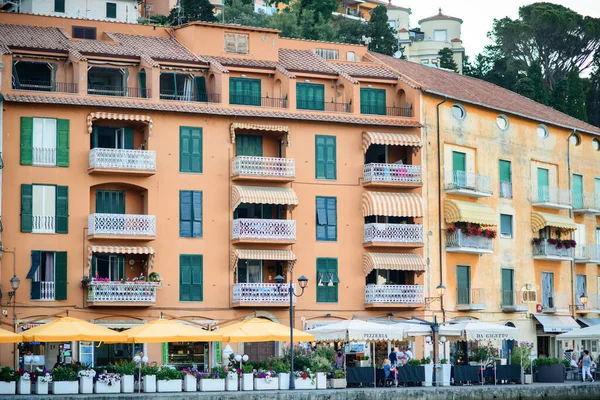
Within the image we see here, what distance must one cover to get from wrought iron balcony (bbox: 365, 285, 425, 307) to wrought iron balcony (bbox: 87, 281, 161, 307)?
1063cm

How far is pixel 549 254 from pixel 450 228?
8.31 metres

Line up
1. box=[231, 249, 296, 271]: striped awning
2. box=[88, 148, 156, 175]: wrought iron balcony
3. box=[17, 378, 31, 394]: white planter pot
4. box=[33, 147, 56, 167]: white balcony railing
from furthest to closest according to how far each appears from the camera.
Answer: box=[231, 249, 296, 271]: striped awning, box=[88, 148, 156, 175]: wrought iron balcony, box=[33, 147, 56, 167]: white balcony railing, box=[17, 378, 31, 394]: white planter pot

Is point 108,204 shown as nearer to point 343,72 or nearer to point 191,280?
point 191,280

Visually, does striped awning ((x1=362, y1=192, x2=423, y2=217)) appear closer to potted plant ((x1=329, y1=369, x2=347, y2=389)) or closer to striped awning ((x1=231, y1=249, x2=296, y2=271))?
striped awning ((x1=231, y1=249, x2=296, y2=271))

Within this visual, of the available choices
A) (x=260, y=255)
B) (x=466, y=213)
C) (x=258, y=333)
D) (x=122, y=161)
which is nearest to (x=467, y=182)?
(x=466, y=213)

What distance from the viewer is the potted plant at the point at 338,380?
53562 mm

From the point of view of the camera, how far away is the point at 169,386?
4978cm

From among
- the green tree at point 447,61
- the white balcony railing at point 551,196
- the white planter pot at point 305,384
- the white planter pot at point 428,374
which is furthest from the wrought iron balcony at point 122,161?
the green tree at point 447,61

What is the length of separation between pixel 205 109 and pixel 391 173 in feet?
31.2

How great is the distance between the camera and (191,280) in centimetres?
5944

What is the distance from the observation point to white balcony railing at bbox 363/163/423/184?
63156mm

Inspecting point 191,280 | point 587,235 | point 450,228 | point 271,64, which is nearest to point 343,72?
point 271,64

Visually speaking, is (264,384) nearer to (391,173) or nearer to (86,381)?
(86,381)

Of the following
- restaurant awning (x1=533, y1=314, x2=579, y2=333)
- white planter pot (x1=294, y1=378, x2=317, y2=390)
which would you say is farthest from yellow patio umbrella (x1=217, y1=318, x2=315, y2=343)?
restaurant awning (x1=533, y1=314, x2=579, y2=333)
